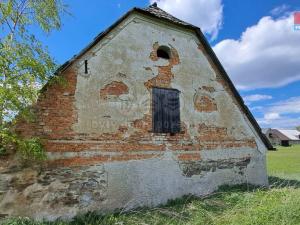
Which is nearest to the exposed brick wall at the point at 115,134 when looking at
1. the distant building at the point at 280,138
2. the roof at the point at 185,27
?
the roof at the point at 185,27

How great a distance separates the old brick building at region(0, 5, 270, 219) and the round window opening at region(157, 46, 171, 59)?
34mm

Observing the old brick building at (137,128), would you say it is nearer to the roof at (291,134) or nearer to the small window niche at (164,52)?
the small window niche at (164,52)

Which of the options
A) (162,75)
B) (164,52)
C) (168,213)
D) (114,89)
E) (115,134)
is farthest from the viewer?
(164,52)

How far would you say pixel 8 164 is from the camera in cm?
740

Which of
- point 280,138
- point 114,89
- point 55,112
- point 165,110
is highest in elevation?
point 280,138

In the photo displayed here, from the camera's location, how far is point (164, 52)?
35.5ft

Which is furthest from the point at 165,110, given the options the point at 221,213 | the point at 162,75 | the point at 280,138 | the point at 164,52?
the point at 280,138

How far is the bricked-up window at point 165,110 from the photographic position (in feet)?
32.5

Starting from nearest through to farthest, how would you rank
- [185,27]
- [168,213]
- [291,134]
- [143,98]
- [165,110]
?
1. [168,213]
2. [143,98]
3. [165,110]
4. [185,27]
5. [291,134]

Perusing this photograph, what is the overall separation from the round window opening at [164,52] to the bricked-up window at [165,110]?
1.22 meters

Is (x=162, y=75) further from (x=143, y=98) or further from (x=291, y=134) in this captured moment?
(x=291, y=134)

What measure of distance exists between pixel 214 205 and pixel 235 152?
136 inches

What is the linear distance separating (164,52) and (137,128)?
299cm

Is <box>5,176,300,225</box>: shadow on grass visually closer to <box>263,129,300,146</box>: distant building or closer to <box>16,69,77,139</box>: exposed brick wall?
<box>16,69,77,139</box>: exposed brick wall
